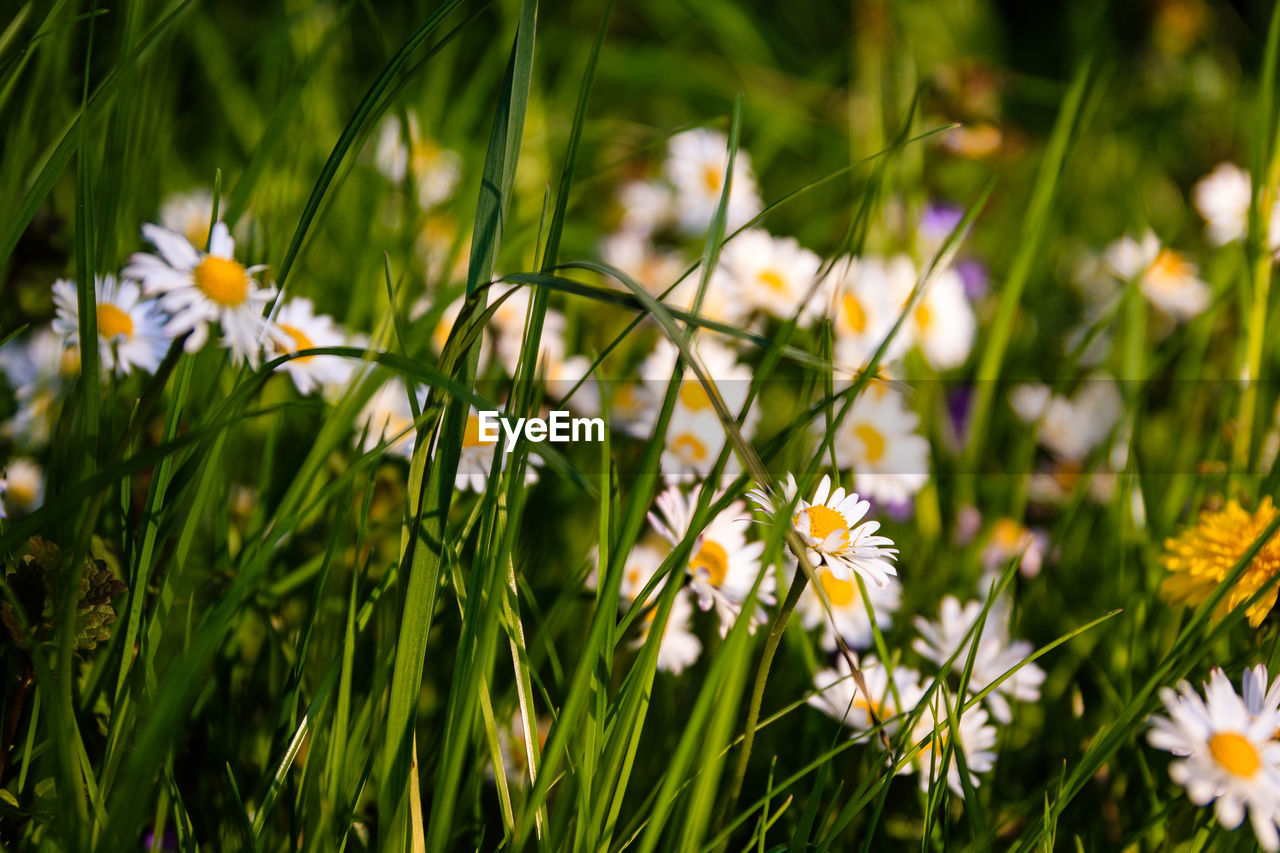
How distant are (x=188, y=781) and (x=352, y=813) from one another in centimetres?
19

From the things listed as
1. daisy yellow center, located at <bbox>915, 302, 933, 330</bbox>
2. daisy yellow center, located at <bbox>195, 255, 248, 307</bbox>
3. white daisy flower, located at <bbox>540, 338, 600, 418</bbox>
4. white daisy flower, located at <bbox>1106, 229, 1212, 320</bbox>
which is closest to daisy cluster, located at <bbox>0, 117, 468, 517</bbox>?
daisy yellow center, located at <bbox>195, 255, 248, 307</bbox>

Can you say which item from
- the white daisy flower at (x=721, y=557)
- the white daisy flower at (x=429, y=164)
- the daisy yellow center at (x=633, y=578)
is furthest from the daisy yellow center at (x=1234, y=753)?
the white daisy flower at (x=429, y=164)

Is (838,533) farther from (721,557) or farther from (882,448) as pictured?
(882,448)

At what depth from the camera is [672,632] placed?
67 centimetres

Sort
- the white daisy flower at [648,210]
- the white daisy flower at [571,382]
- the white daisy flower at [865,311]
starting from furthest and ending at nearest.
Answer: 1. the white daisy flower at [648,210]
2. the white daisy flower at [865,311]
3. the white daisy flower at [571,382]

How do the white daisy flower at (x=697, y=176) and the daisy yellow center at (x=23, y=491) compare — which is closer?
the daisy yellow center at (x=23, y=491)

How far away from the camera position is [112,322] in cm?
68

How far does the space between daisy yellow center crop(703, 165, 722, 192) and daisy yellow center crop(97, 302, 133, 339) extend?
0.83 meters

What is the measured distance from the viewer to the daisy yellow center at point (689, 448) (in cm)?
79

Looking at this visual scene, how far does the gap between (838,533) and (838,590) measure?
30cm

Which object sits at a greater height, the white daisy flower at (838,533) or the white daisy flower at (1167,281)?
the white daisy flower at (1167,281)

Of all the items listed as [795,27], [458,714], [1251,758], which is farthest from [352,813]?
[795,27]

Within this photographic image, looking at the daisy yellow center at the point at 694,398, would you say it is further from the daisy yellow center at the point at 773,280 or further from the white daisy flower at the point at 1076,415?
the white daisy flower at the point at 1076,415

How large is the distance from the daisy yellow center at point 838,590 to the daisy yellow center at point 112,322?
0.56 meters
